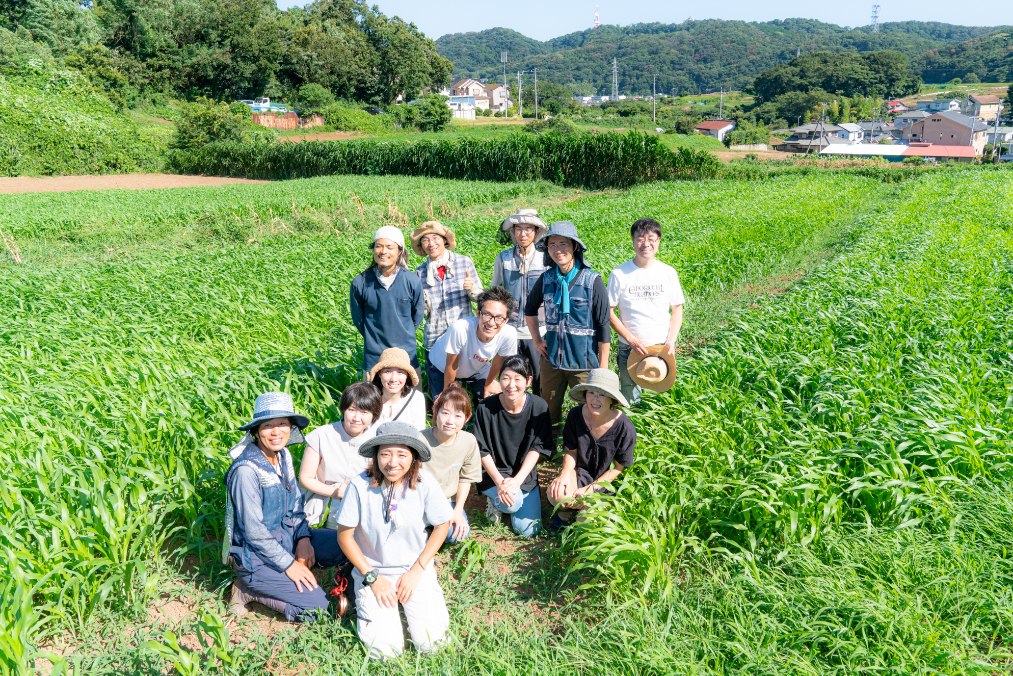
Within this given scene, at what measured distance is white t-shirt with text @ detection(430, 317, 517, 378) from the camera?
470 cm

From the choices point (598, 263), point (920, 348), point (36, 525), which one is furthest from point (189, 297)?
point (920, 348)

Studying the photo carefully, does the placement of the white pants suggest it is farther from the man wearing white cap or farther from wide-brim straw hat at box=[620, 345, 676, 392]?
wide-brim straw hat at box=[620, 345, 676, 392]

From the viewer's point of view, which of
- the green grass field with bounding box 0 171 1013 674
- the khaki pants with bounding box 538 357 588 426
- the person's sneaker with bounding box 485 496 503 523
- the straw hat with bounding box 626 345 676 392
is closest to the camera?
the green grass field with bounding box 0 171 1013 674

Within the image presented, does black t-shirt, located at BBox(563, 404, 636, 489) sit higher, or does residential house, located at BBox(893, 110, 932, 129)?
residential house, located at BBox(893, 110, 932, 129)

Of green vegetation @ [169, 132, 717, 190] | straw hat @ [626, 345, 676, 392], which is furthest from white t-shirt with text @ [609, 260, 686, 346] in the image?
green vegetation @ [169, 132, 717, 190]

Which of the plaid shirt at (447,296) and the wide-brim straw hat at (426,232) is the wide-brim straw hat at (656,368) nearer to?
the plaid shirt at (447,296)

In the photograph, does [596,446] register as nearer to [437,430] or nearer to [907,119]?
[437,430]

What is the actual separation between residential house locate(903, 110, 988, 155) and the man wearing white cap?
10670cm

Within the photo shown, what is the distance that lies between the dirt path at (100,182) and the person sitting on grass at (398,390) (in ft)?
87.1

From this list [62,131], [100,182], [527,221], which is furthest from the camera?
[62,131]

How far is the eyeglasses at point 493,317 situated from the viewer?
452 centimetres

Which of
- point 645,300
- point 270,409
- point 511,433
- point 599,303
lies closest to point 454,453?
point 511,433

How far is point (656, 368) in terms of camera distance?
191 inches

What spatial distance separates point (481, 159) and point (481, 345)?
28638 mm
